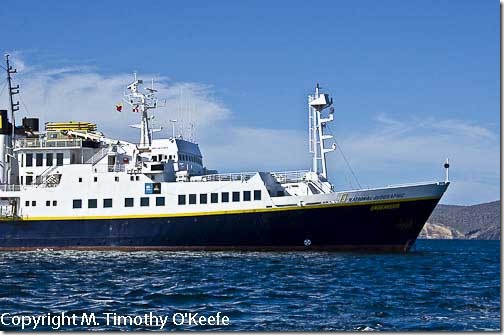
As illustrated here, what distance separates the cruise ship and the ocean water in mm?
3584

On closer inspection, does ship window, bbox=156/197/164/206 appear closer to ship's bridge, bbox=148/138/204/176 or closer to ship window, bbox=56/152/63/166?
ship's bridge, bbox=148/138/204/176

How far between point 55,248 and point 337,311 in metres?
27.5

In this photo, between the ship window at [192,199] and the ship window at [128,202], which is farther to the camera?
the ship window at [128,202]

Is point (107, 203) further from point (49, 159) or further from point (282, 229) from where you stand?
point (282, 229)

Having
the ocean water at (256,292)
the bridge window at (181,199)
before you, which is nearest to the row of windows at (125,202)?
the bridge window at (181,199)

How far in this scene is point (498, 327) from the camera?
18.5 meters

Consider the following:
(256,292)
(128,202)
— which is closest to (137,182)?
(128,202)

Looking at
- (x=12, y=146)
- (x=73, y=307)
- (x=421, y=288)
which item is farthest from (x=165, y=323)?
(x=12, y=146)

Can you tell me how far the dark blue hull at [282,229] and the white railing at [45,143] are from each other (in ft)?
19.1

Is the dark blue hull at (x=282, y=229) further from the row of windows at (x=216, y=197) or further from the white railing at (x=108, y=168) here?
the white railing at (x=108, y=168)

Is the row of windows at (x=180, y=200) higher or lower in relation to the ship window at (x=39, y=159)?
lower

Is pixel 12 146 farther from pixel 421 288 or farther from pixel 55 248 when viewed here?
pixel 421 288

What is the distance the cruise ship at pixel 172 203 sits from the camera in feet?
136

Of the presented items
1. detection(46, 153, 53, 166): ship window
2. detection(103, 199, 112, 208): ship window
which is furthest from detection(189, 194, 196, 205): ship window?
detection(46, 153, 53, 166): ship window
